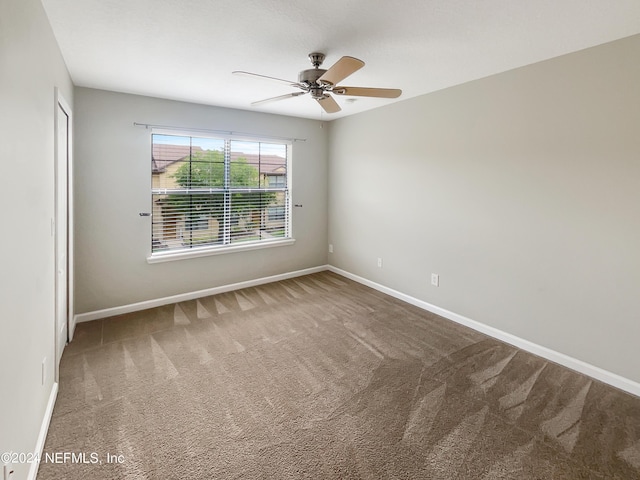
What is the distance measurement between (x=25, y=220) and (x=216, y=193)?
108 inches

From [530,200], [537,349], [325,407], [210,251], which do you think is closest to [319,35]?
[530,200]

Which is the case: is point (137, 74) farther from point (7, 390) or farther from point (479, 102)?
point (479, 102)

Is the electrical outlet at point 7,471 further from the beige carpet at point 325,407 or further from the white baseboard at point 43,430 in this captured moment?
the beige carpet at point 325,407

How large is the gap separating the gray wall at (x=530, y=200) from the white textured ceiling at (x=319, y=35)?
301 millimetres

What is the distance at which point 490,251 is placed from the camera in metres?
3.17

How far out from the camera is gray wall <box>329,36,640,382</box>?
2.34 metres

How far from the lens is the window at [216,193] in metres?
3.90

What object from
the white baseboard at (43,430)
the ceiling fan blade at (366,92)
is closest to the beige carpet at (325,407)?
the white baseboard at (43,430)

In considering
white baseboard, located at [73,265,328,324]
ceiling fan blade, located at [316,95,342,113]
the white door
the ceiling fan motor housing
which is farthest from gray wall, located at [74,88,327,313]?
the ceiling fan motor housing

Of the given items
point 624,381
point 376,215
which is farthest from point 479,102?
point 624,381

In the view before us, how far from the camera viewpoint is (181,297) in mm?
4055

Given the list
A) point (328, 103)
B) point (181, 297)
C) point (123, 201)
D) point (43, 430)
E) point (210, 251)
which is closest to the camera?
point (43, 430)

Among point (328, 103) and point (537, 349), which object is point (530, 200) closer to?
point (537, 349)

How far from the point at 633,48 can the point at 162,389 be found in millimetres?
3977
